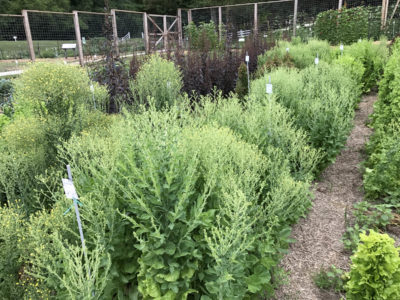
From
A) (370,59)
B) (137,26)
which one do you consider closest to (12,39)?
(137,26)

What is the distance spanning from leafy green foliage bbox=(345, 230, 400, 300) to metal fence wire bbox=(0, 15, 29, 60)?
9.96 metres

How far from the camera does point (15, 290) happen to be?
1842 millimetres

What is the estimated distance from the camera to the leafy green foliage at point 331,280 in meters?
2.19

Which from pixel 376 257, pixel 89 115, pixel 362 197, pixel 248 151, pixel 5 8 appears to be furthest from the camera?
pixel 5 8

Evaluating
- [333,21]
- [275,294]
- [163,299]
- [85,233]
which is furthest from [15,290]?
[333,21]

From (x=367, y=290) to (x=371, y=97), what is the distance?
5.95 m

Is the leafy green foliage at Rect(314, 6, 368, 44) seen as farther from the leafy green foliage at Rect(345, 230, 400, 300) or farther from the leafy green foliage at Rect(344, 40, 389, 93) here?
the leafy green foliage at Rect(345, 230, 400, 300)

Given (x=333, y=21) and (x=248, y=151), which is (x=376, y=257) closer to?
(x=248, y=151)

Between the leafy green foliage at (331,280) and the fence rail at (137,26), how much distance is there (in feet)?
20.8

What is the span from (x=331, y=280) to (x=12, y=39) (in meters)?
13.4

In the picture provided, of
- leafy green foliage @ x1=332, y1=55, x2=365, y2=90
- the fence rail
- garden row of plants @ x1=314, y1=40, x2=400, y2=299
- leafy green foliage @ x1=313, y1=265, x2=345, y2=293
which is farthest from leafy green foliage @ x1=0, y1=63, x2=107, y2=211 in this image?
leafy green foliage @ x1=332, y1=55, x2=365, y2=90

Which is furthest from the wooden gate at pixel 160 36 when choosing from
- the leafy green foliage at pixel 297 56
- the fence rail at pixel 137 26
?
the leafy green foliage at pixel 297 56

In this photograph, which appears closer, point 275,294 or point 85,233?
point 85,233

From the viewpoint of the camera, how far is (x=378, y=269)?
1803 mm
